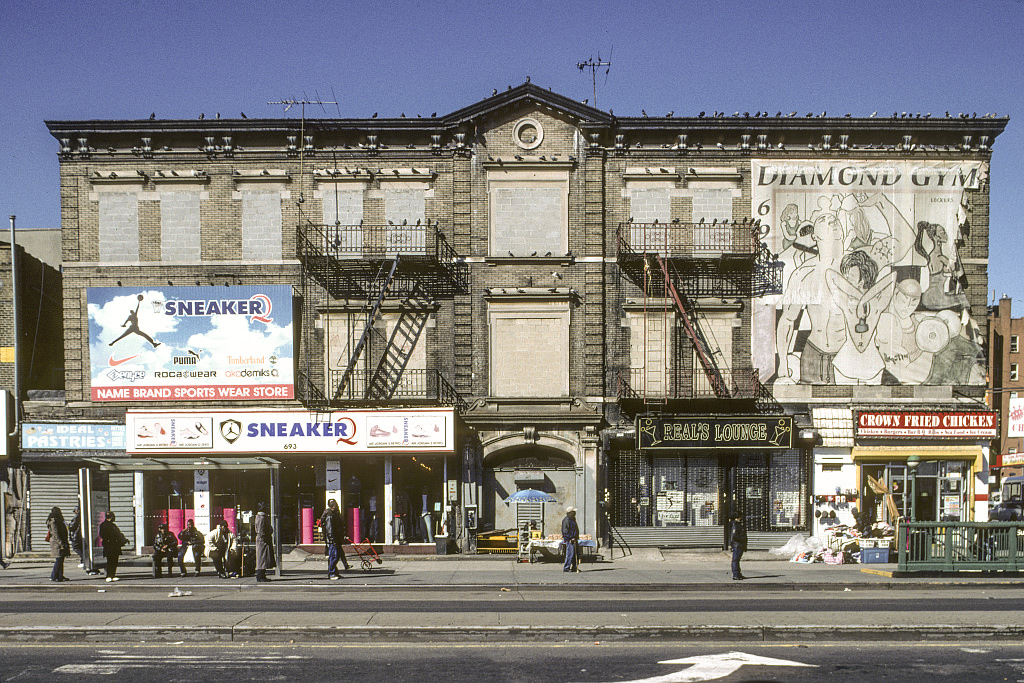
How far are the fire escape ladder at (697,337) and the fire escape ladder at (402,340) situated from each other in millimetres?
7546

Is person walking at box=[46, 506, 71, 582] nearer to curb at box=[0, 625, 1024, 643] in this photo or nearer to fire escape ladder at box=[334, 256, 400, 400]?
curb at box=[0, 625, 1024, 643]

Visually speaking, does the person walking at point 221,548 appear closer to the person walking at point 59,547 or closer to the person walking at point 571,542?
the person walking at point 59,547

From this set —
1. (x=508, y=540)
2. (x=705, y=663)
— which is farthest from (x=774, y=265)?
(x=705, y=663)

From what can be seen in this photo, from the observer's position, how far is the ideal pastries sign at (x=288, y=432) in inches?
972

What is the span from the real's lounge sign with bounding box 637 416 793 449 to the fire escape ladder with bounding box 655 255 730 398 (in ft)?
3.37

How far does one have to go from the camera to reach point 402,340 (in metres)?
26.0

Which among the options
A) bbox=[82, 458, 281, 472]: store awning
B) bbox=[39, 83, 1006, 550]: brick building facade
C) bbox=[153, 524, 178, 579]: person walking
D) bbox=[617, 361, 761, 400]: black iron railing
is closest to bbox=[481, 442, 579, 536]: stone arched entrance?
bbox=[39, 83, 1006, 550]: brick building facade

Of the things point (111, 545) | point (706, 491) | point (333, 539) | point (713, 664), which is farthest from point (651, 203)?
point (111, 545)

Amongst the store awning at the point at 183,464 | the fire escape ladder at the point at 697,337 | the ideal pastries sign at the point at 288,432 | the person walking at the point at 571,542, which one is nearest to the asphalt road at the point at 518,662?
the person walking at the point at 571,542

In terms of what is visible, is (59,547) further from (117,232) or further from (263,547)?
(117,232)

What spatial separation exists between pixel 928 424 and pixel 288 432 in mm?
19816

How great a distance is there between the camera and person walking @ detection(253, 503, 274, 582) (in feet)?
64.9

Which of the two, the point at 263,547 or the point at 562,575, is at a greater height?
the point at 263,547

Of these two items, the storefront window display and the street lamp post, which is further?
the storefront window display
